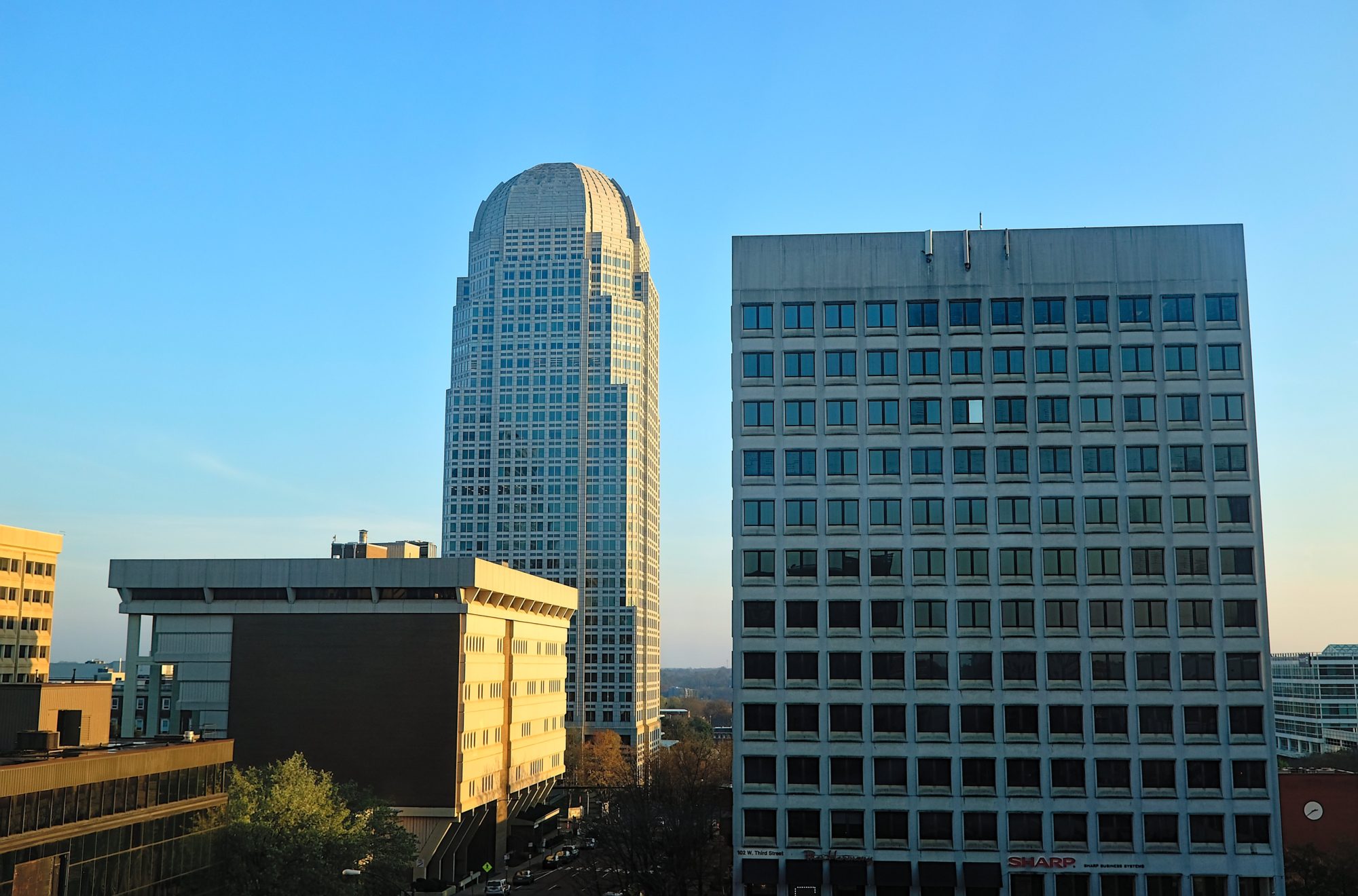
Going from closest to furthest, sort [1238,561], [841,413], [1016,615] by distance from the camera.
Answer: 1. [1238,561]
2. [1016,615]
3. [841,413]

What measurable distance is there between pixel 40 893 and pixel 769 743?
45.5 metres

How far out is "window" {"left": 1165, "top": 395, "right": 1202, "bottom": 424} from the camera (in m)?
85.6

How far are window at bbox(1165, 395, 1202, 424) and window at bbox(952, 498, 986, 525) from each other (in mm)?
14966

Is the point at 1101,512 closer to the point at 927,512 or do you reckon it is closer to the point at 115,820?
the point at 927,512

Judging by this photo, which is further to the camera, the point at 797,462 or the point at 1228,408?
the point at 797,462

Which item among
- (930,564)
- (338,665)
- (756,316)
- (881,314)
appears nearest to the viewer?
(930,564)

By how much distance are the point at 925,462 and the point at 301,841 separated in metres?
49.7

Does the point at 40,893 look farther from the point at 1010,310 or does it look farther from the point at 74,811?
the point at 1010,310

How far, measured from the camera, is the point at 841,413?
87.2 meters

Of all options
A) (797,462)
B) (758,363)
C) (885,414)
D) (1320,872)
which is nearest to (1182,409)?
(885,414)

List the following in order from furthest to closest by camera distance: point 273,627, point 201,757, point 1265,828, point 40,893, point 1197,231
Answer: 1. point 273,627
2. point 1197,231
3. point 1265,828
4. point 201,757
5. point 40,893

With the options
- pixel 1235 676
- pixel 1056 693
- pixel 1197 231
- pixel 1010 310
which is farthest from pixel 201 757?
pixel 1197 231

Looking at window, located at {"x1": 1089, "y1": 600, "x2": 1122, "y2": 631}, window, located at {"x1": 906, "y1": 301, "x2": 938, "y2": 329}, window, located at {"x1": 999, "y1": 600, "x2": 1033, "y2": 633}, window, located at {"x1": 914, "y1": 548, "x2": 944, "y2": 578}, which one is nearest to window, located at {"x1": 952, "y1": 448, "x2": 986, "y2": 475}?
window, located at {"x1": 914, "y1": 548, "x2": 944, "y2": 578}

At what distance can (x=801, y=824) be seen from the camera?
3216 inches
